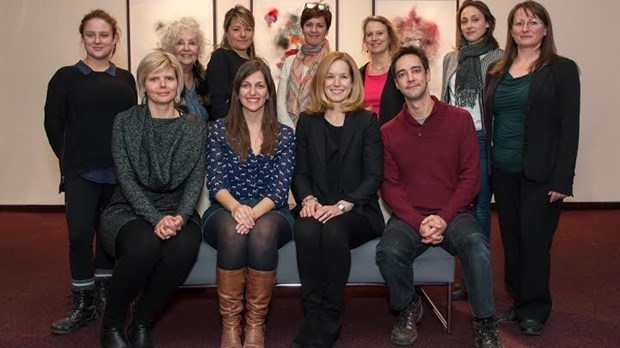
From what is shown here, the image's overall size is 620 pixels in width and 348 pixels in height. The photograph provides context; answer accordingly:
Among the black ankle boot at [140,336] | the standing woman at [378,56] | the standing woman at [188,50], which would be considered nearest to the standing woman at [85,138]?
the standing woman at [188,50]

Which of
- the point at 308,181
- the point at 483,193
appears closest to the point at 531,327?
the point at 483,193

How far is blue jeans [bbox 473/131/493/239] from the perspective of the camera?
3395mm

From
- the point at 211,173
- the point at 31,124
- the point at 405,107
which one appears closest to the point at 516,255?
the point at 405,107

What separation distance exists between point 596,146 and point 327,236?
4.93 metres

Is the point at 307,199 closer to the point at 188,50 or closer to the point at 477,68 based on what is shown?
the point at 188,50

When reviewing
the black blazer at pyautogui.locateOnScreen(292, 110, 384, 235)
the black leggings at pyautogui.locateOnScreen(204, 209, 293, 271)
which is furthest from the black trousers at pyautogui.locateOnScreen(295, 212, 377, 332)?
the black blazer at pyautogui.locateOnScreen(292, 110, 384, 235)

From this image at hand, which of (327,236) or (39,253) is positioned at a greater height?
(327,236)

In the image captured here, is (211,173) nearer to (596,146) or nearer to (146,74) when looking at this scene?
(146,74)

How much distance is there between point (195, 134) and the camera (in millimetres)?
3002

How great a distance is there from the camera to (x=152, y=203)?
9.65ft

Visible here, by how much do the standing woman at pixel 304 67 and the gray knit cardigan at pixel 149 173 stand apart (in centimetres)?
88

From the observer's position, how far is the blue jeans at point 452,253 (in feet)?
8.90

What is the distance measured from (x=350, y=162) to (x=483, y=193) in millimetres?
893

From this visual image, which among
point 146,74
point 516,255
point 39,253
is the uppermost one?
point 146,74
